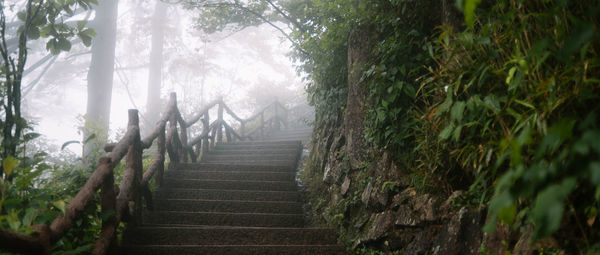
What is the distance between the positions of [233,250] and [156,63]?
1625cm

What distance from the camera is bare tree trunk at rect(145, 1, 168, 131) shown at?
16859mm

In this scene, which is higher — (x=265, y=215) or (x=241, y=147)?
(x=241, y=147)

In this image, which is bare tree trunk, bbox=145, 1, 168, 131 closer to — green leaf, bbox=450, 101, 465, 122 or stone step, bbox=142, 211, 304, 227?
stone step, bbox=142, 211, 304, 227

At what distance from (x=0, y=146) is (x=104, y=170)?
556mm

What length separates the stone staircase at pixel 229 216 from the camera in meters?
2.98

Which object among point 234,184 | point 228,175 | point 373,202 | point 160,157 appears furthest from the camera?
point 228,175

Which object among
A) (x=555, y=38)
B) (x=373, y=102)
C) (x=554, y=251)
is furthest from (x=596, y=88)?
(x=373, y=102)

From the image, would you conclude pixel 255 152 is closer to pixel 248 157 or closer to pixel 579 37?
pixel 248 157

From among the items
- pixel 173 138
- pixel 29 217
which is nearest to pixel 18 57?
pixel 29 217

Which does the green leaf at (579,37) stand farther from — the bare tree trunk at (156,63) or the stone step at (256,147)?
the bare tree trunk at (156,63)

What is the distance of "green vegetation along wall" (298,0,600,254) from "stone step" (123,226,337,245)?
29 cm

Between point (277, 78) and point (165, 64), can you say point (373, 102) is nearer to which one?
point (277, 78)

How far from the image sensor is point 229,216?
3852 millimetres

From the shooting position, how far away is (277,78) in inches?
786
